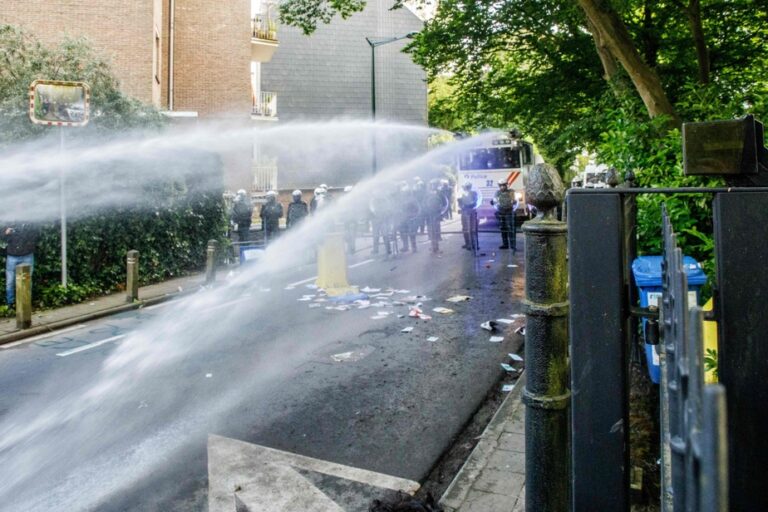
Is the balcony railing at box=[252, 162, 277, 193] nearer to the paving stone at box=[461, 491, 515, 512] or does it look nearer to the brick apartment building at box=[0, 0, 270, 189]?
the brick apartment building at box=[0, 0, 270, 189]

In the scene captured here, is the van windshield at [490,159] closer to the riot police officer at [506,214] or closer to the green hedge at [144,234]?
the riot police officer at [506,214]

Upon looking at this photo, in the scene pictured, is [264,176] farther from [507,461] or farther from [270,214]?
[507,461]

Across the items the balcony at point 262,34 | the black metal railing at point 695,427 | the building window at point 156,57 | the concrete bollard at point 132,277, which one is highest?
the balcony at point 262,34

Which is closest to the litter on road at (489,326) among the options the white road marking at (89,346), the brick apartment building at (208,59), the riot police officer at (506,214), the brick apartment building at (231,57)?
the white road marking at (89,346)

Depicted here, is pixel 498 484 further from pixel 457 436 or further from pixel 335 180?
pixel 335 180

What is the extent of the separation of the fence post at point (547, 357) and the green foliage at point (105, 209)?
10119 millimetres

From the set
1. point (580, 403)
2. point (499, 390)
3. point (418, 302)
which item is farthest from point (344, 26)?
point (580, 403)

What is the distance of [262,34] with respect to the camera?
22.8m

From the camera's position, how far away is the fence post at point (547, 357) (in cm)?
229

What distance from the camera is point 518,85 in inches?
635

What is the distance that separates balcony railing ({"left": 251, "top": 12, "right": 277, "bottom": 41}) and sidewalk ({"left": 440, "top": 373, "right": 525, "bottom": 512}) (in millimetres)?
21256

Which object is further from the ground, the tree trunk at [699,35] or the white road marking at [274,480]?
the tree trunk at [699,35]

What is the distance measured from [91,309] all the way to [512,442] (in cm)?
826

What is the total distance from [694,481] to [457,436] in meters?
3.85
